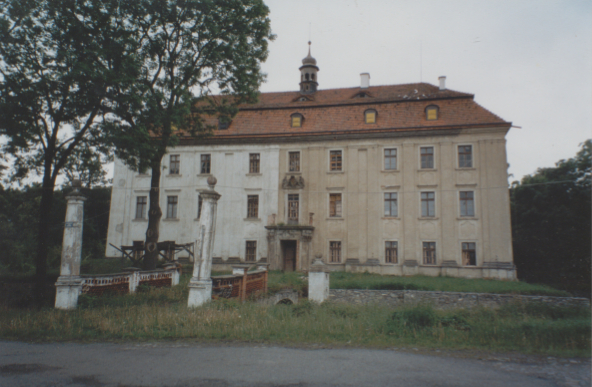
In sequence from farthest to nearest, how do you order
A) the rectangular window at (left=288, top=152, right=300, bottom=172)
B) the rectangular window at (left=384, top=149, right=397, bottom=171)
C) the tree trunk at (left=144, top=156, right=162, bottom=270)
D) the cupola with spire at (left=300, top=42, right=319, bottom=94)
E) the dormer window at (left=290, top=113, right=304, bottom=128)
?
the cupola with spire at (left=300, top=42, right=319, bottom=94)
the dormer window at (left=290, top=113, right=304, bottom=128)
the rectangular window at (left=288, top=152, right=300, bottom=172)
the rectangular window at (left=384, top=149, right=397, bottom=171)
the tree trunk at (left=144, top=156, right=162, bottom=270)

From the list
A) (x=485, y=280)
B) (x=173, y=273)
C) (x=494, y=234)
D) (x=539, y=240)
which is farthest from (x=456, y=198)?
(x=173, y=273)

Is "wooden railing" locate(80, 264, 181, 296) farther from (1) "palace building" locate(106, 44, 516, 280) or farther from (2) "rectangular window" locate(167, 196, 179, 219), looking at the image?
(2) "rectangular window" locate(167, 196, 179, 219)

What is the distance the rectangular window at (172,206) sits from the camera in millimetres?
28809

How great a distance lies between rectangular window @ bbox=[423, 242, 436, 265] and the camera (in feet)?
83.5

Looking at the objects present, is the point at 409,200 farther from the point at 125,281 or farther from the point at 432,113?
the point at 125,281

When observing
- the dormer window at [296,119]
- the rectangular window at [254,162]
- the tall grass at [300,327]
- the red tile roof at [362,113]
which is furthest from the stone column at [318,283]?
the dormer window at [296,119]

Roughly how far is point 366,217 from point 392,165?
377 cm

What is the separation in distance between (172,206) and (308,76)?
Result: 47.2 feet

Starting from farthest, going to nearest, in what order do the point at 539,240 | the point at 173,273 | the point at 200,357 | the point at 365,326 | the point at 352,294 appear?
the point at 539,240, the point at 352,294, the point at 173,273, the point at 365,326, the point at 200,357

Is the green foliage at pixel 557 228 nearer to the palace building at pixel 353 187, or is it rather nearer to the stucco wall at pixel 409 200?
the stucco wall at pixel 409 200

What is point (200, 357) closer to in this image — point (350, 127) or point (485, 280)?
point (485, 280)

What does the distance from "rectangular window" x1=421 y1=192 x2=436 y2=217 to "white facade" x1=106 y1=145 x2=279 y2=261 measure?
942 cm

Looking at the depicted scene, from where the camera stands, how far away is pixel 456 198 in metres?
25.6

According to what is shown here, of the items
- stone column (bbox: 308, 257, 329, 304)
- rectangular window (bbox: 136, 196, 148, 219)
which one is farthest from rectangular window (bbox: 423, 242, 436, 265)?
rectangular window (bbox: 136, 196, 148, 219)
